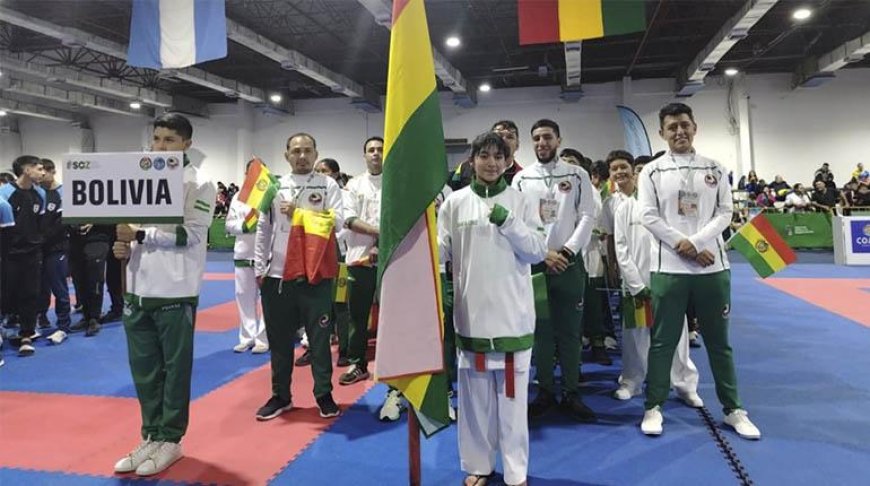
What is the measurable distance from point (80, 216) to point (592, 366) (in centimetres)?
395

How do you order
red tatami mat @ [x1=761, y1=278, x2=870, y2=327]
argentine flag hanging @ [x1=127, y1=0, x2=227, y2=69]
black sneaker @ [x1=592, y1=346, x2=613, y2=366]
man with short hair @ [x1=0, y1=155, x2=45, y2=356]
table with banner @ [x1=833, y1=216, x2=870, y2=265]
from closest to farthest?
black sneaker @ [x1=592, y1=346, x2=613, y2=366] < argentine flag hanging @ [x1=127, y1=0, x2=227, y2=69] < man with short hair @ [x1=0, y1=155, x2=45, y2=356] < red tatami mat @ [x1=761, y1=278, x2=870, y2=327] < table with banner @ [x1=833, y1=216, x2=870, y2=265]

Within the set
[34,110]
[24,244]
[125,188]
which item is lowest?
[24,244]

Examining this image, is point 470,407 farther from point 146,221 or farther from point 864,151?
point 864,151

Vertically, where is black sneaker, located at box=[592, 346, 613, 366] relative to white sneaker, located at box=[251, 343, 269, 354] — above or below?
below

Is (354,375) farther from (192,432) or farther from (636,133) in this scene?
(636,133)

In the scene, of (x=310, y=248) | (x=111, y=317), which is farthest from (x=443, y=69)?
(x=310, y=248)

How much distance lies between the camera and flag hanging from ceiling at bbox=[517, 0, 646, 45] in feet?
11.2

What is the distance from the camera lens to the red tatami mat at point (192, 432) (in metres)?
2.74

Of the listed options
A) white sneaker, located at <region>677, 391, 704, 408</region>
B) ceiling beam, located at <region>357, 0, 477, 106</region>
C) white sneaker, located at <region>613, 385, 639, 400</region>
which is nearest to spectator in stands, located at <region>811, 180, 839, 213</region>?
ceiling beam, located at <region>357, 0, 477, 106</region>

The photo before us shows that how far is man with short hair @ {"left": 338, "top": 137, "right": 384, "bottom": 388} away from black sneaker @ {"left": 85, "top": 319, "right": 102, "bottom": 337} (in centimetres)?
357

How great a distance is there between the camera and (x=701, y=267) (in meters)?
2.96

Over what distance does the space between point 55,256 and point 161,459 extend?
4511 millimetres

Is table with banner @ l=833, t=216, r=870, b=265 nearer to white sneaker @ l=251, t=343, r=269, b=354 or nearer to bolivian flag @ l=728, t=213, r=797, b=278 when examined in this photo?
bolivian flag @ l=728, t=213, r=797, b=278

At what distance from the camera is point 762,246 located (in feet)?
11.7
